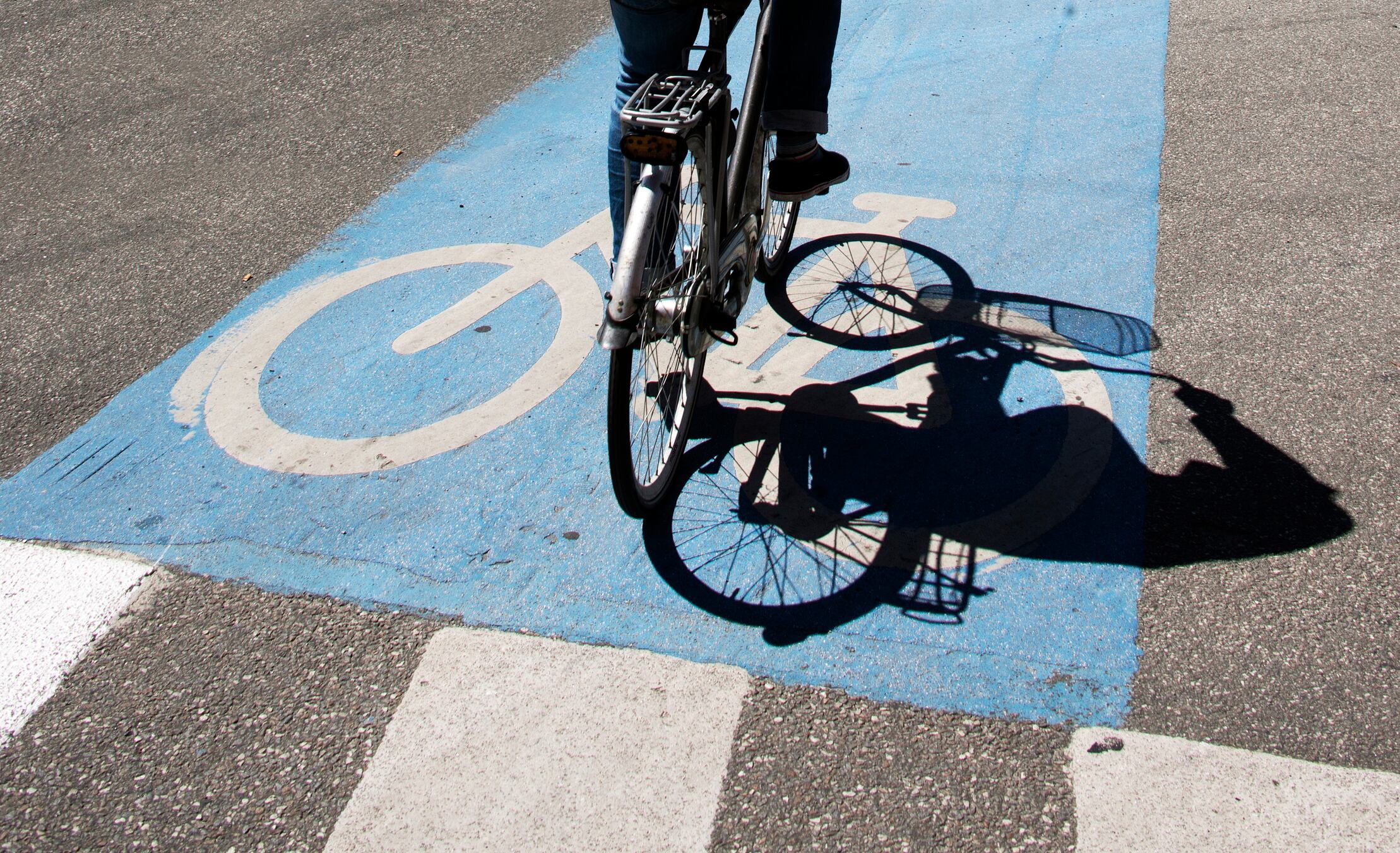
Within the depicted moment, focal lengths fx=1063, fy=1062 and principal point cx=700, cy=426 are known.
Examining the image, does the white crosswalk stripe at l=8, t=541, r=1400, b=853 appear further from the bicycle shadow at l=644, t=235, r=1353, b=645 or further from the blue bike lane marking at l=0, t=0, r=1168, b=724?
the bicycle shadow at l=644, t=235, r=1353, b=645

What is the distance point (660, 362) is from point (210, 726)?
170 cm

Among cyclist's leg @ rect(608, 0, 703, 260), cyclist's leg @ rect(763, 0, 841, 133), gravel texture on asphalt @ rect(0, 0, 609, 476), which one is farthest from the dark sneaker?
gravel texture on asphalt @ rect(0, 0, 609, 476)

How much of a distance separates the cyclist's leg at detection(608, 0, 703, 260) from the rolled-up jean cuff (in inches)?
14.4

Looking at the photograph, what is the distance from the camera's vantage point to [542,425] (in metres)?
3.55

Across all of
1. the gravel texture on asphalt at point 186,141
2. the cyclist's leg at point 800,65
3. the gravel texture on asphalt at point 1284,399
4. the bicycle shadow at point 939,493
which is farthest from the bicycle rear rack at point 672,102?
the gravel texture on asphalt at point 186,141

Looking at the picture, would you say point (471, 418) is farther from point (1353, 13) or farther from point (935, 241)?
point (1353, 13)

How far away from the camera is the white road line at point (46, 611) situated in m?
2.68

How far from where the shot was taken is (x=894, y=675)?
2.62m

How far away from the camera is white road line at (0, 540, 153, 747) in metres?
2.68

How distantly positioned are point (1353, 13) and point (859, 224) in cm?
458

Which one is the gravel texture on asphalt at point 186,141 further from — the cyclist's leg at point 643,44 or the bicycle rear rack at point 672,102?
the bicycle rear rack at point 672,102

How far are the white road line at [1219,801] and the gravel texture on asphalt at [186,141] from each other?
3.38 m

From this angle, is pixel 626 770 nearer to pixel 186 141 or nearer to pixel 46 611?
pixel 46 611

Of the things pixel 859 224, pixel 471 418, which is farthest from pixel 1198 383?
pixel 471 418
